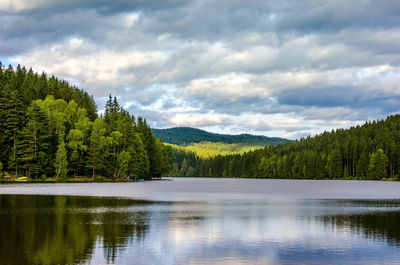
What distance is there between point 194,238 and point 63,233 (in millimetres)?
8529

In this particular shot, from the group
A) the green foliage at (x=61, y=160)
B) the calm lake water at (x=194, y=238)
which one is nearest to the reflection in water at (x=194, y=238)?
the calm lake water at (x=194, y=238)

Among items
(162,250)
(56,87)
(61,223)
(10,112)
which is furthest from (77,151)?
(162,250)

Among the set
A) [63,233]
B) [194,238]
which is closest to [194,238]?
[194,238]

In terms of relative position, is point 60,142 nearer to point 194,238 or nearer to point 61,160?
point 61,160

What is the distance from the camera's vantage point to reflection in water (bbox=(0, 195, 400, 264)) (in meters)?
20.8

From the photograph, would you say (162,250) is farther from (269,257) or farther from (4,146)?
(4,146)

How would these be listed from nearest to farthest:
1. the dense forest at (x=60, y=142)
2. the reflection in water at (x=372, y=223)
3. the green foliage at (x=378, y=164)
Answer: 1. the reflection in water at (x=372, y=223)
2. the dense forest at (x=60, y=142)
3. the green foliage at (x=378, y=164)

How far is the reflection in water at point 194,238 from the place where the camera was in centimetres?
2083

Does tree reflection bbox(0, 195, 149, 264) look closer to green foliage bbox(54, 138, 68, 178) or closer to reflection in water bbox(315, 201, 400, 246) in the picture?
reflection in water bbox(315, 201, 400, 246)

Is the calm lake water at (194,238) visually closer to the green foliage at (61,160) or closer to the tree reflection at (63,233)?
the tree reflection at (63,233)

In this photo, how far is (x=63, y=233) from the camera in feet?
90.5

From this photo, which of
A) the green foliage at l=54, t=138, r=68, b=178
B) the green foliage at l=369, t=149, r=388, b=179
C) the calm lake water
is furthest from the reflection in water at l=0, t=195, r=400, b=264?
the green foliage at l=369, t=149, r=388, b=179

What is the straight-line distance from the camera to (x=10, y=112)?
120 meters

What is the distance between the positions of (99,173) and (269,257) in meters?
123
